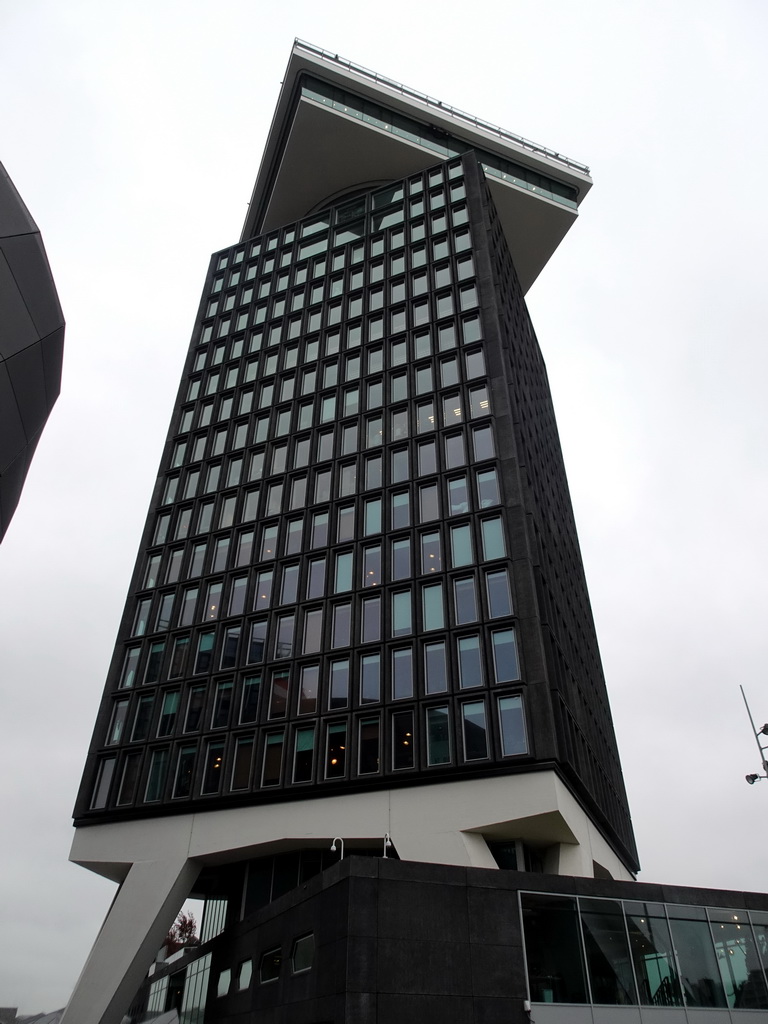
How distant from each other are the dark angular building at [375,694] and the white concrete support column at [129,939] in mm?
127

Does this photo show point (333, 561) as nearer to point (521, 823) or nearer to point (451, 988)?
point (521, 823)

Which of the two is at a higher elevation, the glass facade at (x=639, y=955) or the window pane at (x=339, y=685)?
the window pane at (x=339, y=685)

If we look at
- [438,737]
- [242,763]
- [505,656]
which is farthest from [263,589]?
[505,656]

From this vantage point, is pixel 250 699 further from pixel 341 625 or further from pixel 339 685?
pixel 341 625

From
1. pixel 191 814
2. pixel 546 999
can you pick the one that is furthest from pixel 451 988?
pixel 191 814

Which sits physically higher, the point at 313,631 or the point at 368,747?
the point at 313,631

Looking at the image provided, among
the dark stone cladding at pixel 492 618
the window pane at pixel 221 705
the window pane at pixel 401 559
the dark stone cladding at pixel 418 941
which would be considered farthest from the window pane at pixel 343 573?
the dark stone cladding at pixel 418 941

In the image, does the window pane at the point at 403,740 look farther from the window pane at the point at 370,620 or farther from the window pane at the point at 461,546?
the window pane at the point at 461,546

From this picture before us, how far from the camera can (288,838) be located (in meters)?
33.8

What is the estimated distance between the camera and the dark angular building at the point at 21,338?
1906 cm

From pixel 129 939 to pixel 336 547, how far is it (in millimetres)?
20668

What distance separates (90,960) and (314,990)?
15.9 m

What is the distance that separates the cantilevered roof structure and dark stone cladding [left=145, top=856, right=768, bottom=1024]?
6550 cm

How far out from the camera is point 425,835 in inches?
1240
